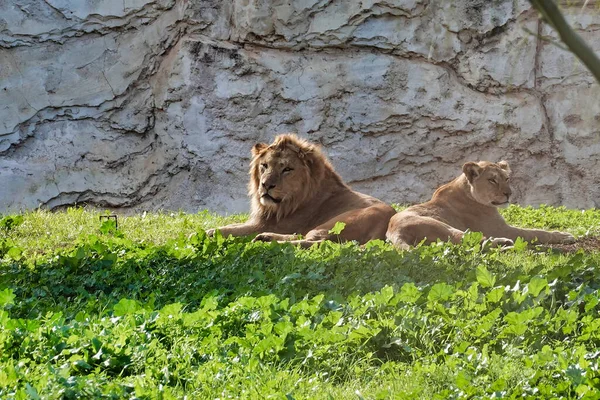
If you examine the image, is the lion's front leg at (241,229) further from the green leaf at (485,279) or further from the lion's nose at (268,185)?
the green leaf at (485,279)

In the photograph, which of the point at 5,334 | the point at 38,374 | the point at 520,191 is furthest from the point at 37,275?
the point at 520,191

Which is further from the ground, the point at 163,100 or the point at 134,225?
the point at 163,100

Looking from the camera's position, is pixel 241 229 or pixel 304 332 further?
pixel 241 229

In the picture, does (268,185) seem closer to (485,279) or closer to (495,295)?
(485,279)

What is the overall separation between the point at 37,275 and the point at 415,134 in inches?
372

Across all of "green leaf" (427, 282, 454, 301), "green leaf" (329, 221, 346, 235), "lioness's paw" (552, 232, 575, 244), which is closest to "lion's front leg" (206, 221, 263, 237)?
"green leaf" (329, 221, 346, 235)

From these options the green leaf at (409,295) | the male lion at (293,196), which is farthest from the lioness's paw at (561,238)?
the green leaf at (409,295)

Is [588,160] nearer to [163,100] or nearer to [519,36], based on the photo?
[519,36]

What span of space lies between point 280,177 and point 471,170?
1875 millimetres

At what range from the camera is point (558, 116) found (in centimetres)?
1467

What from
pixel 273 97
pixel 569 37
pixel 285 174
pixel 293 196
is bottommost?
pixel 293 196

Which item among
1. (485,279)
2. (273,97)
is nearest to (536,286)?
(485,279)

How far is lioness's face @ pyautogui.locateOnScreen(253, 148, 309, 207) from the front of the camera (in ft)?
28.8

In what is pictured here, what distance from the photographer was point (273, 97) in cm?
1499
